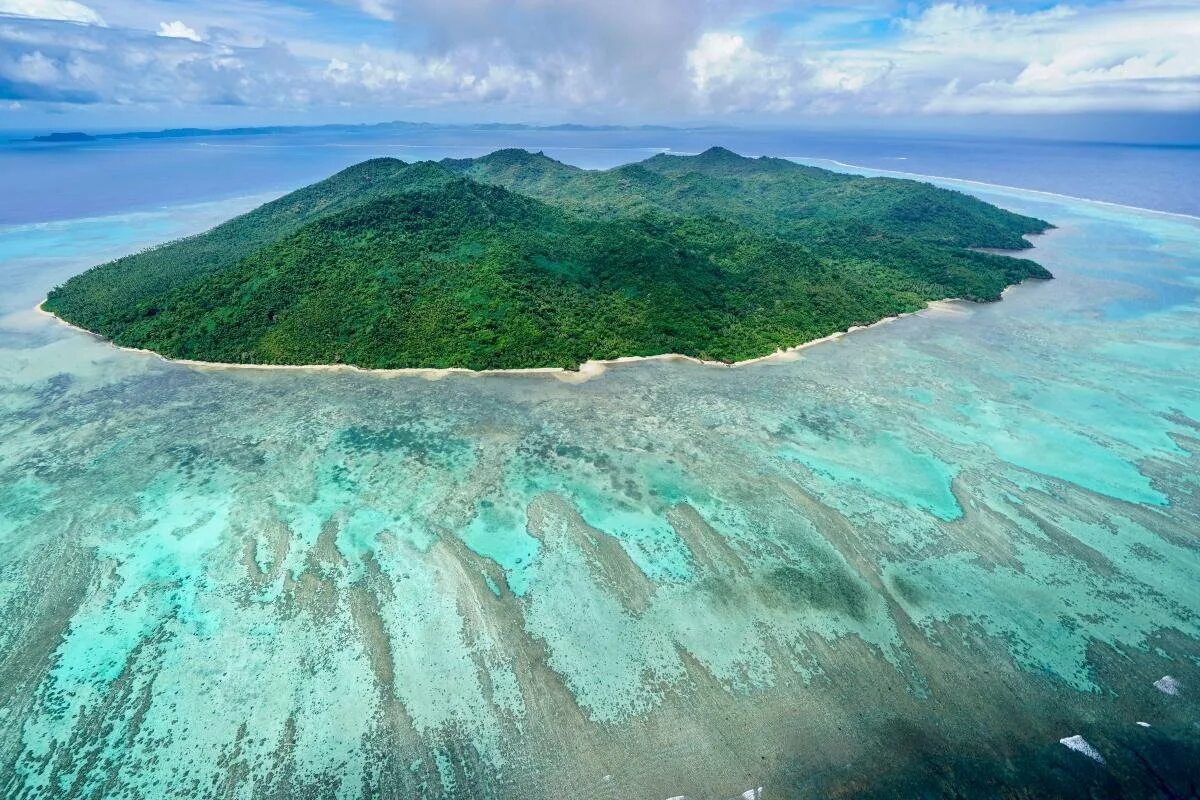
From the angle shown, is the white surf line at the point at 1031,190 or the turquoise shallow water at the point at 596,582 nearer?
the turquoise shallow water at the point at 596,582

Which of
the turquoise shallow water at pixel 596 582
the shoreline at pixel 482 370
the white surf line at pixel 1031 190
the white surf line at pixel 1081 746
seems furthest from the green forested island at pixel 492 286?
the white surf line at pixel 1031 190

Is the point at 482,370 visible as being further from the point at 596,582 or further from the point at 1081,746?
the point at 1081,746

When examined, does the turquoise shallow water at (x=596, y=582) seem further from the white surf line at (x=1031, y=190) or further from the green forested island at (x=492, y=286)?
the white surf line at (x=1031, y=190)

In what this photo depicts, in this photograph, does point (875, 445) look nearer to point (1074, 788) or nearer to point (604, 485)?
point (604, 485)

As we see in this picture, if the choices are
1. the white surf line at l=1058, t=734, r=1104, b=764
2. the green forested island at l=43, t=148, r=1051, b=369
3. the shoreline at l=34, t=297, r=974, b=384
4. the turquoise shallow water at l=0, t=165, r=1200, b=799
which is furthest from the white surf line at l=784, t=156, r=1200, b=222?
the white surf line at l=1058, t=734, r=1104, b=764

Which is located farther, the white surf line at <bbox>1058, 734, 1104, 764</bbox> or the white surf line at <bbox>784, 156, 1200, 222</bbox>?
the white surf line at <bbox>784, 156, 1200, 222</bbox>

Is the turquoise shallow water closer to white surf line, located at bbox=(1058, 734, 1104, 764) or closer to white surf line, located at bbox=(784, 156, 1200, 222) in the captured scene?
white surf line, located at bbox=(1058, 734, 1104, 764)

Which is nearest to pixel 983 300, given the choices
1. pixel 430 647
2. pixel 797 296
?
pixel 797 296
